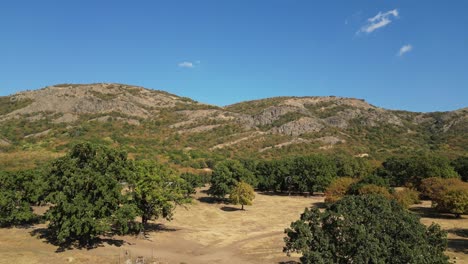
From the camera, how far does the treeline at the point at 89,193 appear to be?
3981 cm

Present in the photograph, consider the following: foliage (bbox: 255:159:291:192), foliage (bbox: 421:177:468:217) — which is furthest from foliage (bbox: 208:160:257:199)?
foliage (bbox: 421:177:468:217)

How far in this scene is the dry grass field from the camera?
38.7 m

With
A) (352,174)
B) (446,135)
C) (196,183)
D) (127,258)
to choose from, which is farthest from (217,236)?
(446,135)

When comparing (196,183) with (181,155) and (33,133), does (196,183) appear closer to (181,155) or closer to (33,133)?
(181,155)

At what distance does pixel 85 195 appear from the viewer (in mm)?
41906

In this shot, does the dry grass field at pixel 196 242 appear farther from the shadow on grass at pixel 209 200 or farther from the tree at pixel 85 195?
the shadow on grass at pixel 209 200

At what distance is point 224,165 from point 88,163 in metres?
43.1

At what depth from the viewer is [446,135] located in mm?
192625

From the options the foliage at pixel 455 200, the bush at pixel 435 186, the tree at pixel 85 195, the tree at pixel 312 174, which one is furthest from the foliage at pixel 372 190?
the tree at pixel 85 195

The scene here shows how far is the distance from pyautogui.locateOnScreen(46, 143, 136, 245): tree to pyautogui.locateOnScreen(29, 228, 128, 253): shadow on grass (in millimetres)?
376

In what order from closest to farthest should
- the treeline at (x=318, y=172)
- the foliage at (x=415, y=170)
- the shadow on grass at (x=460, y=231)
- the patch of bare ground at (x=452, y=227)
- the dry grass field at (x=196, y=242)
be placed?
the dry grass field at (x=196, y=242) < the patch of bare ground at (x=452, y=227) < the shadow on grass at (x=460, y=231) < the treeline at (x=318, y=172) < the foliage at (x=415, y=170)

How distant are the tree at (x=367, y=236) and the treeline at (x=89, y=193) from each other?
24.0 meters

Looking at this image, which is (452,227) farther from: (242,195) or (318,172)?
(318,172)

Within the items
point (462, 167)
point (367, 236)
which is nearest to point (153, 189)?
point (367, 236)
